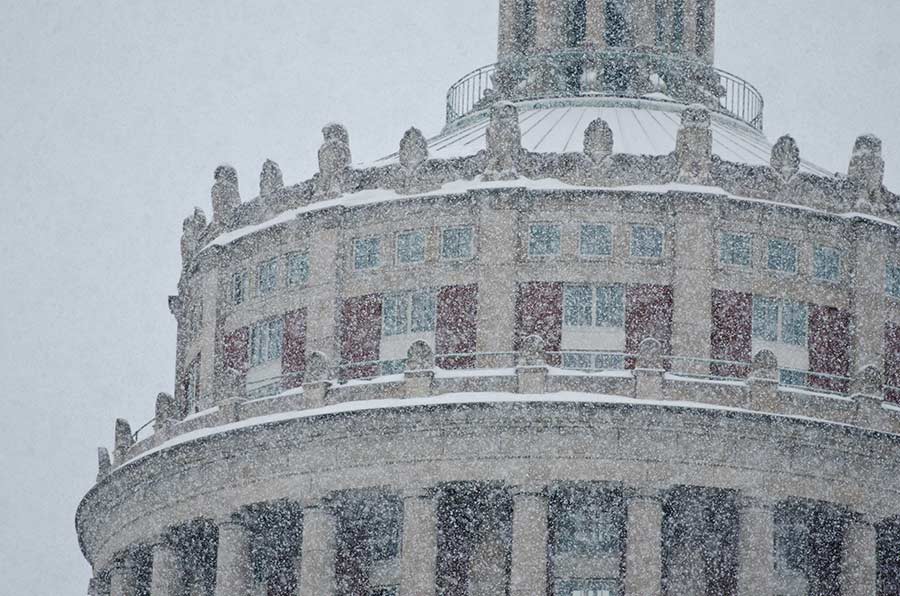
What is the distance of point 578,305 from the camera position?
229 ft

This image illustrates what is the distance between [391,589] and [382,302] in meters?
7.97

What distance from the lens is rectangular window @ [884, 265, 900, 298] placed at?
72.1 m

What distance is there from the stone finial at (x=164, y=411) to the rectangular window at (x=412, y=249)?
324 inches

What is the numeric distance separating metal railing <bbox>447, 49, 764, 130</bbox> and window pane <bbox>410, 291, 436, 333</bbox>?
10.6 metres

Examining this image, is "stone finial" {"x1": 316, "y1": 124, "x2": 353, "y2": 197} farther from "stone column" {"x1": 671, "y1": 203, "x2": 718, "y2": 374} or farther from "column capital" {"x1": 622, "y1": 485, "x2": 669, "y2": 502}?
"column capital" {"x1": 622, "y1": 485, "x2": 669, "y2": 502}

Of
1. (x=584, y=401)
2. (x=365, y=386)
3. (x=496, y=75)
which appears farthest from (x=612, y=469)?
(x=496, y=75)

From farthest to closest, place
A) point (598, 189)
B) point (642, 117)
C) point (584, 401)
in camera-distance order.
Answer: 1. point (642, 117)
2. point (598, 189)
3. point (584, 401)

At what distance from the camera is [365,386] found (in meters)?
68.6

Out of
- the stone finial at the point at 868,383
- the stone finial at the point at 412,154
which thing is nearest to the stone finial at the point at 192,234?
the stone finial at the point at 412,154

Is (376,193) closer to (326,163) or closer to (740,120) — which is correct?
(326,163)

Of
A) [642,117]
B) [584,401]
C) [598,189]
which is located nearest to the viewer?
[584,401]

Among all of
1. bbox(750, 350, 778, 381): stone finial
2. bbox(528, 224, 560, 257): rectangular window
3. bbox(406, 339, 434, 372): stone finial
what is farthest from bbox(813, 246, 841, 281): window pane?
bbox(406, 339, 434, 372): stone finial

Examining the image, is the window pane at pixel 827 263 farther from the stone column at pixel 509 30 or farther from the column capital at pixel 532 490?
the stone column at pixel 509 30

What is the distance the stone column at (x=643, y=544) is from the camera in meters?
65.2
